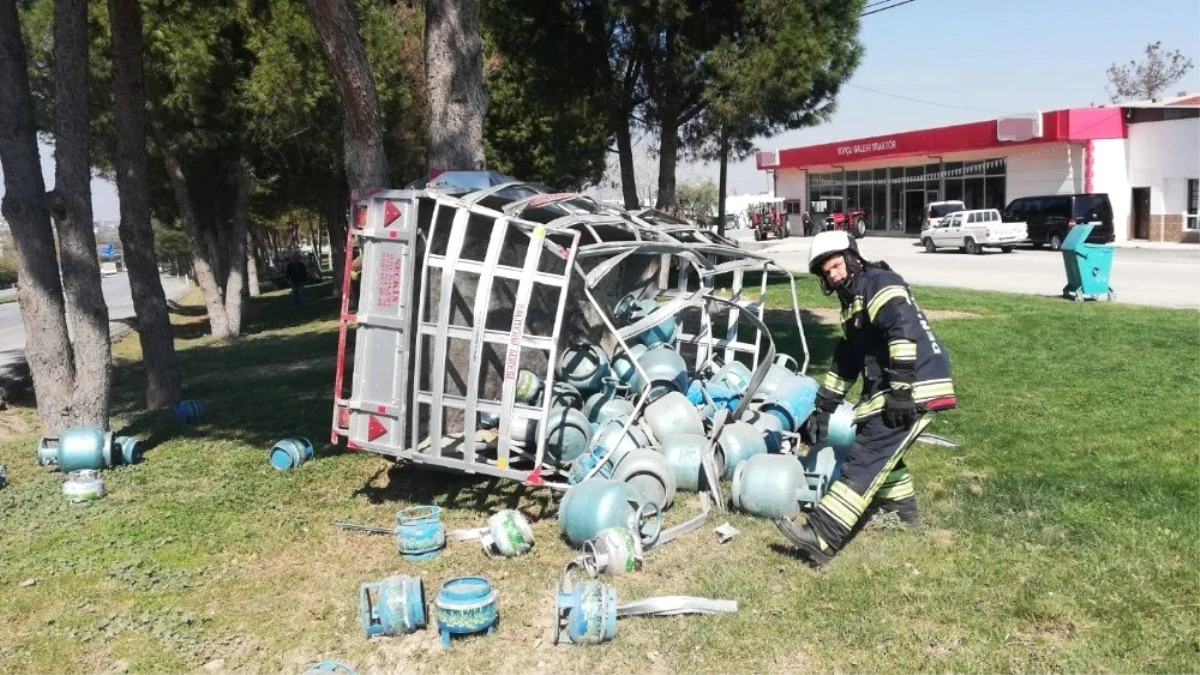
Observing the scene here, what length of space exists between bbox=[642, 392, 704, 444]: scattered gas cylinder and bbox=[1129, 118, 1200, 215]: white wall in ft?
110

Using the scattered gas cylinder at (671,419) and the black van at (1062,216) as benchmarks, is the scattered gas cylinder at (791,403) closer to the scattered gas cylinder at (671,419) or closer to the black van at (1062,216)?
the scattered gas cylinder at (671,419)

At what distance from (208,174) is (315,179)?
2875 mm

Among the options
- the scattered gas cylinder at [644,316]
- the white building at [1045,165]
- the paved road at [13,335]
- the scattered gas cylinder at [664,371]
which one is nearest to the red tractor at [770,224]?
the white building at [1045,165]

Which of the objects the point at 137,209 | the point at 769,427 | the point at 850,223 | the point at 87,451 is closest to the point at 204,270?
the point at 137,209

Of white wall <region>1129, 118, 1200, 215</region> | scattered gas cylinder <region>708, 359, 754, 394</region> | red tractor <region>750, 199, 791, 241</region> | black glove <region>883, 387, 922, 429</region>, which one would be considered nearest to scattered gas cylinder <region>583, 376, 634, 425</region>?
scattered gas cylinder <region>708, 359, 754, 394</region>

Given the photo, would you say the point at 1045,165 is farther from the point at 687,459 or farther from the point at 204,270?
the point at 687,459

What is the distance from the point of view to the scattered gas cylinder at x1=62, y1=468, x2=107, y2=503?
7309mm

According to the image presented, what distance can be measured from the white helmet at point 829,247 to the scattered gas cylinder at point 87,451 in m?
6.05

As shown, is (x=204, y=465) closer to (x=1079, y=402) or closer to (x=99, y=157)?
(x=1079, y=402)

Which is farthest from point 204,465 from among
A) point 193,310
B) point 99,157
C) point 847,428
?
point 193,310

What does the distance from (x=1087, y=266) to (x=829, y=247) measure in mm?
13025

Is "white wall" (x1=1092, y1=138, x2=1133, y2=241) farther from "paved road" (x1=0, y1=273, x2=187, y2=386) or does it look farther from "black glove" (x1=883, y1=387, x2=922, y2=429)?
"black glove" (x1=883, y1=387, x2=922, y2=429)

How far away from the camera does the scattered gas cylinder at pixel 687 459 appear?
260 inches

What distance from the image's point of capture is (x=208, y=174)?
24.3 meters
